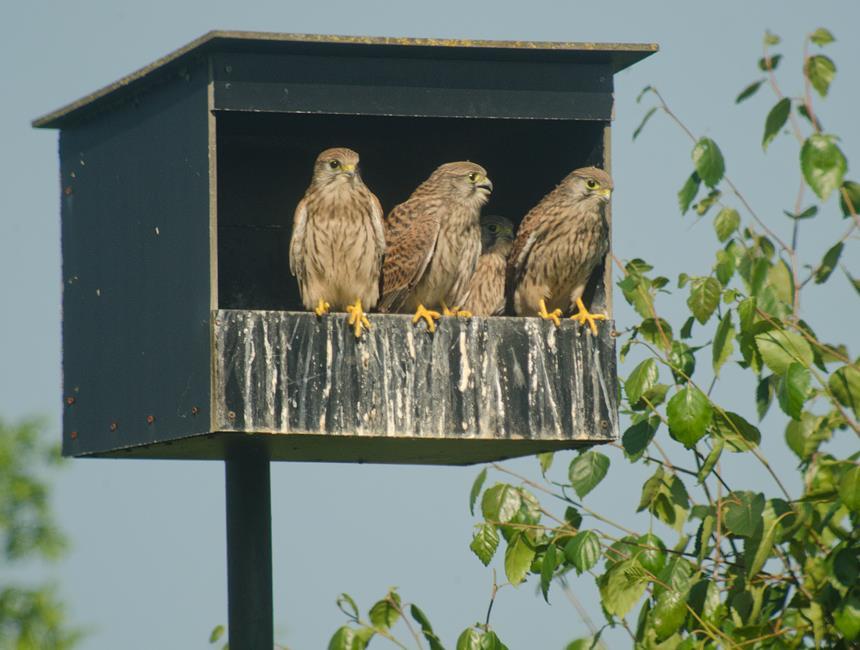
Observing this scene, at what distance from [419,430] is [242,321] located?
0.78 m

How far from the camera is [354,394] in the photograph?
636cm

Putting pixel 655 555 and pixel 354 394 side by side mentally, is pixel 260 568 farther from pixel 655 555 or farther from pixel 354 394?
pixel 655 555

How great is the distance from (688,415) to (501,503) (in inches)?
44.5

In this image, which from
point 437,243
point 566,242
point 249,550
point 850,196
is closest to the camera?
point 850,196

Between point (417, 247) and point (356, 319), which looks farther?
point (417, 247)

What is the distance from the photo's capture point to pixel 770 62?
6.02 metres

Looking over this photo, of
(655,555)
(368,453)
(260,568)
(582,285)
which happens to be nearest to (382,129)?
(582,285)

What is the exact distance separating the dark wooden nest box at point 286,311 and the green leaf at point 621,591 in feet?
2.64

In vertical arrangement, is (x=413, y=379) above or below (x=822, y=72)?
below

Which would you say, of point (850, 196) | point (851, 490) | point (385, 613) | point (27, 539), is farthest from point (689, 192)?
point (27, 539)

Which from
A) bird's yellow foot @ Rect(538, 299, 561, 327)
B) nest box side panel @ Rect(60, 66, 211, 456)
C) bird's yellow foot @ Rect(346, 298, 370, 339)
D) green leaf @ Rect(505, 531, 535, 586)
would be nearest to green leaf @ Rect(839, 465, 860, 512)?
green leaf @ Rect(505, 531, 535, 586)

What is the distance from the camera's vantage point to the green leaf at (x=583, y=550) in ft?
18.5

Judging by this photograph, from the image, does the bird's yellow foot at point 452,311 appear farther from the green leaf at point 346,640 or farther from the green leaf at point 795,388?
the green leaf at point 795,388

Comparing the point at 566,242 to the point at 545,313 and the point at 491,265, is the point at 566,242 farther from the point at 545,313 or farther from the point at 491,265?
the point at 491,265
